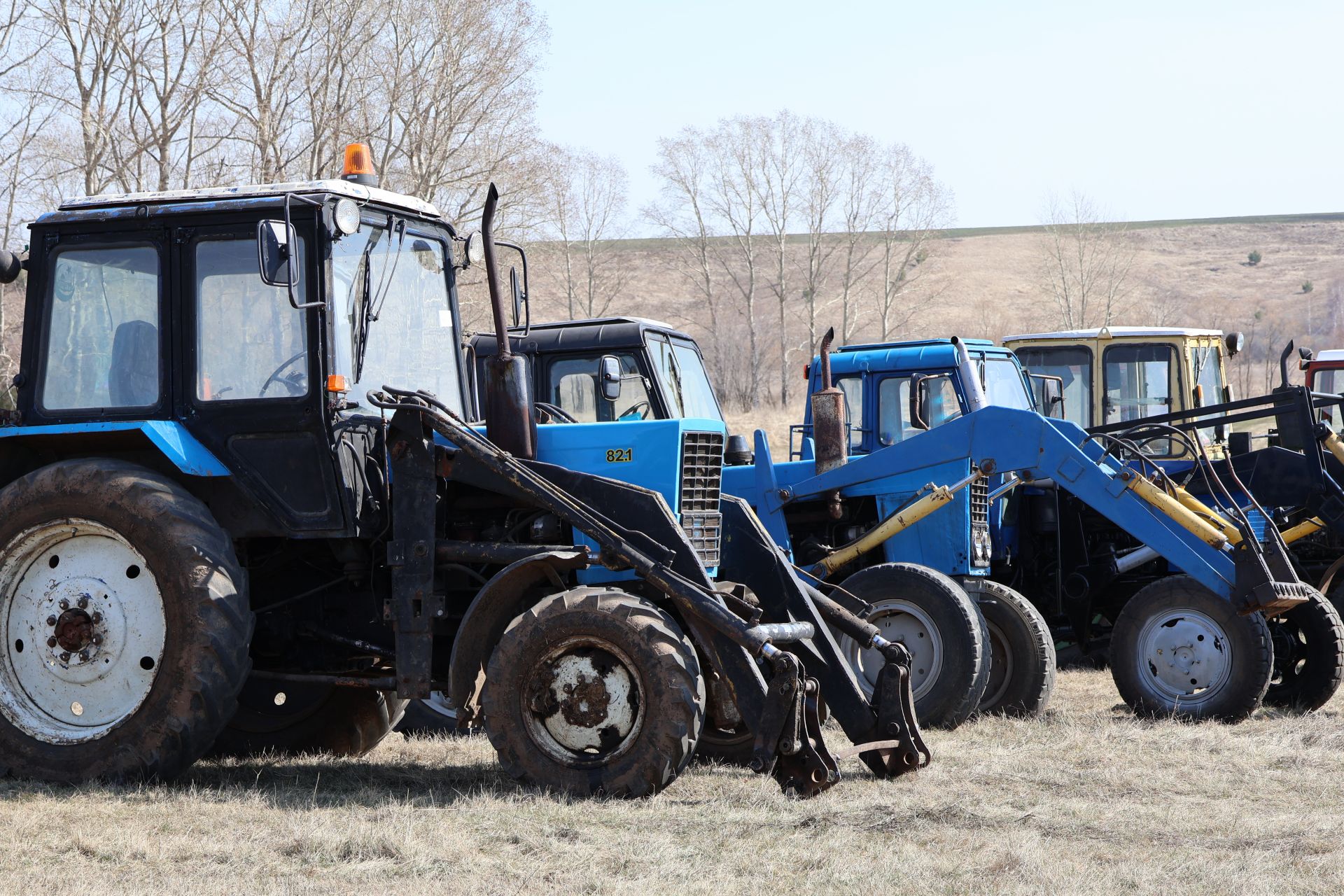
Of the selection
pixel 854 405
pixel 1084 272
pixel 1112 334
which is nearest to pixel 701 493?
pixel 854 405

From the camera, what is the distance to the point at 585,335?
10.8m

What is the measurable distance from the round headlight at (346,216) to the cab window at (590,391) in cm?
463

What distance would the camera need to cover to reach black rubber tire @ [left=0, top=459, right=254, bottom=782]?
18.5 feet

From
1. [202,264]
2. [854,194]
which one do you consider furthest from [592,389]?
[854,194]

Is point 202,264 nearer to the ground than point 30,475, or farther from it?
farther from it

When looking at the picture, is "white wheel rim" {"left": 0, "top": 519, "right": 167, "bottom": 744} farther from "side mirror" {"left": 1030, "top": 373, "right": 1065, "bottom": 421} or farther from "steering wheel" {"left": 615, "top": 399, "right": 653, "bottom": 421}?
"side mirror" {"left": 1030, "top": 373, "right": 1065, "bottom": 421}

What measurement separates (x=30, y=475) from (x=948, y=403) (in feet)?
21.2

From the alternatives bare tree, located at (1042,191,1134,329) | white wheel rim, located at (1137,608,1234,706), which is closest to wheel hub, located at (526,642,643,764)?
white wheel rim, located at (1137,608,1234,706)

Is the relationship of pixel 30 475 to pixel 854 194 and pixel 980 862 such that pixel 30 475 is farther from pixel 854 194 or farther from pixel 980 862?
pixel 854 194

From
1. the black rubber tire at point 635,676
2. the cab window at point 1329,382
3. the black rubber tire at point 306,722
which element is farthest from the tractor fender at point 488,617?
the cab window at point 1329,382

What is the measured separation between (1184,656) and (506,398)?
14.0 feet

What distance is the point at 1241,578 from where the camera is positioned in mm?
7535

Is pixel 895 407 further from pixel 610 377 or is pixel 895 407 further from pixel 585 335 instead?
pixel 610 377

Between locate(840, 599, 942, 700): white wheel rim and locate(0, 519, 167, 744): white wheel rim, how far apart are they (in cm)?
361
